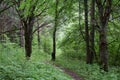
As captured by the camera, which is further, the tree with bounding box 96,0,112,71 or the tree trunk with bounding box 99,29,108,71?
the tree trunk with bounding box 99,29,108,71

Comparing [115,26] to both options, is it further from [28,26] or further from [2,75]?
[2,75]

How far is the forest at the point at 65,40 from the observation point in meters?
9.21

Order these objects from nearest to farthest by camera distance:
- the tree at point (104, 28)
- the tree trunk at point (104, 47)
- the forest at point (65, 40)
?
the forest at point (65, 40)
the tree at point (104, 28)
the tree trunk at point (104, 47)

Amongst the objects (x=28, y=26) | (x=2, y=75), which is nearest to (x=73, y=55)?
(x=28, y=26)

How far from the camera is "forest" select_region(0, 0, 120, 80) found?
363 inches

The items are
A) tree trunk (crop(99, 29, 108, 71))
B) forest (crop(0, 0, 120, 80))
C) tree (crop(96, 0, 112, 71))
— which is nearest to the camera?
forest (crop(0, 0, 120, 80))

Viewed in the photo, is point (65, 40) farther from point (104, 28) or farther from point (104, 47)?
point (104, 28)

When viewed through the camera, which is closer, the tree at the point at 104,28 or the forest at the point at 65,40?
the forest at the point at 65,40

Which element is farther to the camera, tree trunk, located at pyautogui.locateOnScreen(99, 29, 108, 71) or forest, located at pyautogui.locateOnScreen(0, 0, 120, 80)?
tree trunk, located at pyautogui.locateOnScreen(99, 29, 108, 71)

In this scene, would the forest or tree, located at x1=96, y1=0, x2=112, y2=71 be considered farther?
tree, located at x1=96, y1=0, x2=112, y2=71

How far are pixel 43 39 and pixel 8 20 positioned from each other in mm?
10936

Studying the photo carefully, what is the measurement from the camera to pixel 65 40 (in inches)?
853

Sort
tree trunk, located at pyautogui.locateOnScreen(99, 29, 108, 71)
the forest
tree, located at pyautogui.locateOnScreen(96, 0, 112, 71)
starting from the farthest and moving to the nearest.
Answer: tree trunk, located at pyautogui.locateOnScreen(99, 29, 108, 71), tree, located at pyautogui.locateOnScreen(96, 0, 112, 71), the forest

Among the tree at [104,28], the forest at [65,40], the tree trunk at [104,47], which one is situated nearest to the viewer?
the forest at [65,40]
